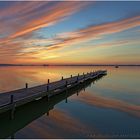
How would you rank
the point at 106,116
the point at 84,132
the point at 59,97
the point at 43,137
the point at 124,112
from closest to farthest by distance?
1. the point at 43,137
2. the point at 84,132
3. the point at 106,116
4. the point at 124,112
5. the point at 59,97

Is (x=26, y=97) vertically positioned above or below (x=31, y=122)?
above

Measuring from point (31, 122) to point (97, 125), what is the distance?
162 inches

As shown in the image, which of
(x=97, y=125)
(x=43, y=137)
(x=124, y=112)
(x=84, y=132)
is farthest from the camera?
(x=124, y=112)

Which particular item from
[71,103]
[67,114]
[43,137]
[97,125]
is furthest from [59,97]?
[43,137]

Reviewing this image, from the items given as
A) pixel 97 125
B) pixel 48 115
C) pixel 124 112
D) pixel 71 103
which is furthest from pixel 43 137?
pixel 71 103

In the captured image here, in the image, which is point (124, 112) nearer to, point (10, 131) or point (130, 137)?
point (130, 137)

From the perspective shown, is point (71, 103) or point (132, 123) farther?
point (71, 103)

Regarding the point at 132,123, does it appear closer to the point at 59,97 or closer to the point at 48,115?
the point at 48,115

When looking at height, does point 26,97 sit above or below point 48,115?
above

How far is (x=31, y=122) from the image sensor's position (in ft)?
47.0

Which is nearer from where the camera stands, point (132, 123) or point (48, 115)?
point (132, 123)

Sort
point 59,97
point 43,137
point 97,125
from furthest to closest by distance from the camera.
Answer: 1. point 59,97
2. point 97,125
3. point 43,137

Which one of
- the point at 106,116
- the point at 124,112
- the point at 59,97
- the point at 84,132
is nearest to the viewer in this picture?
the point at 84,132

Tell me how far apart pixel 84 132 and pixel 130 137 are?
2411mm
